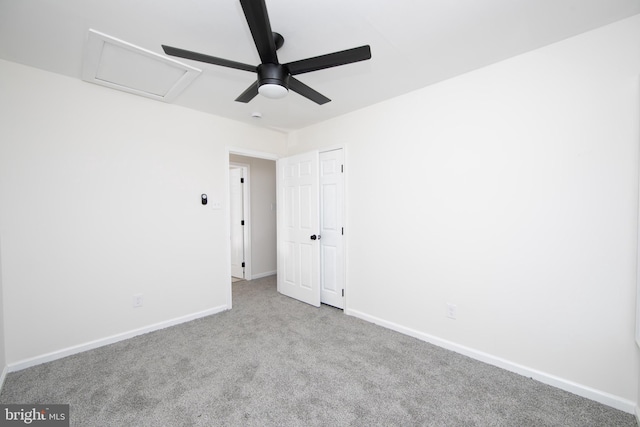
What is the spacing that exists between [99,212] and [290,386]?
2.31 m

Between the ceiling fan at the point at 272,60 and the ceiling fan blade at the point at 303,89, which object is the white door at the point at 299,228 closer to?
the ceiling fan blade at the point at 303,89

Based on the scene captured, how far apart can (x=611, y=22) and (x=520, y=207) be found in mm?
1249

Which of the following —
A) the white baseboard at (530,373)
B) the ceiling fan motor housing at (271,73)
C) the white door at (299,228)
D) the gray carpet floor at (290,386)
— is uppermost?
the ceiling fan motor housing at (271,73)

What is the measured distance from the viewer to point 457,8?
152cm

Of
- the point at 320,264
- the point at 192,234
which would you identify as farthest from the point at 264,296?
the point at 192,234

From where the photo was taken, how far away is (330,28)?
1.68 m

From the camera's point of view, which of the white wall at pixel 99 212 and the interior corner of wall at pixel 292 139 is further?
the interior corner of wall at pixel 292 139

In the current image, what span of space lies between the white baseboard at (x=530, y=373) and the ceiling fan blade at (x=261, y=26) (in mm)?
2644

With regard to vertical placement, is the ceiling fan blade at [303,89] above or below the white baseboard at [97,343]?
above

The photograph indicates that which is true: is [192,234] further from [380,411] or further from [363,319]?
[380,411]

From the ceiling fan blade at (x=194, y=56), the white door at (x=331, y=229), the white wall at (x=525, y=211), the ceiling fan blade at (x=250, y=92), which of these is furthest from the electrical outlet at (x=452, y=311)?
the ceiling fan blade at (x=194, y=56)

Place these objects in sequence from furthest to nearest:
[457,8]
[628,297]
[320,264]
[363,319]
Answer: [320,264], [363,319], [628,297], [457,8]

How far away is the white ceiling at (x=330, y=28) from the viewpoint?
150cm

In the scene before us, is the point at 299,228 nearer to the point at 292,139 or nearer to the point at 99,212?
the point at 292,139
